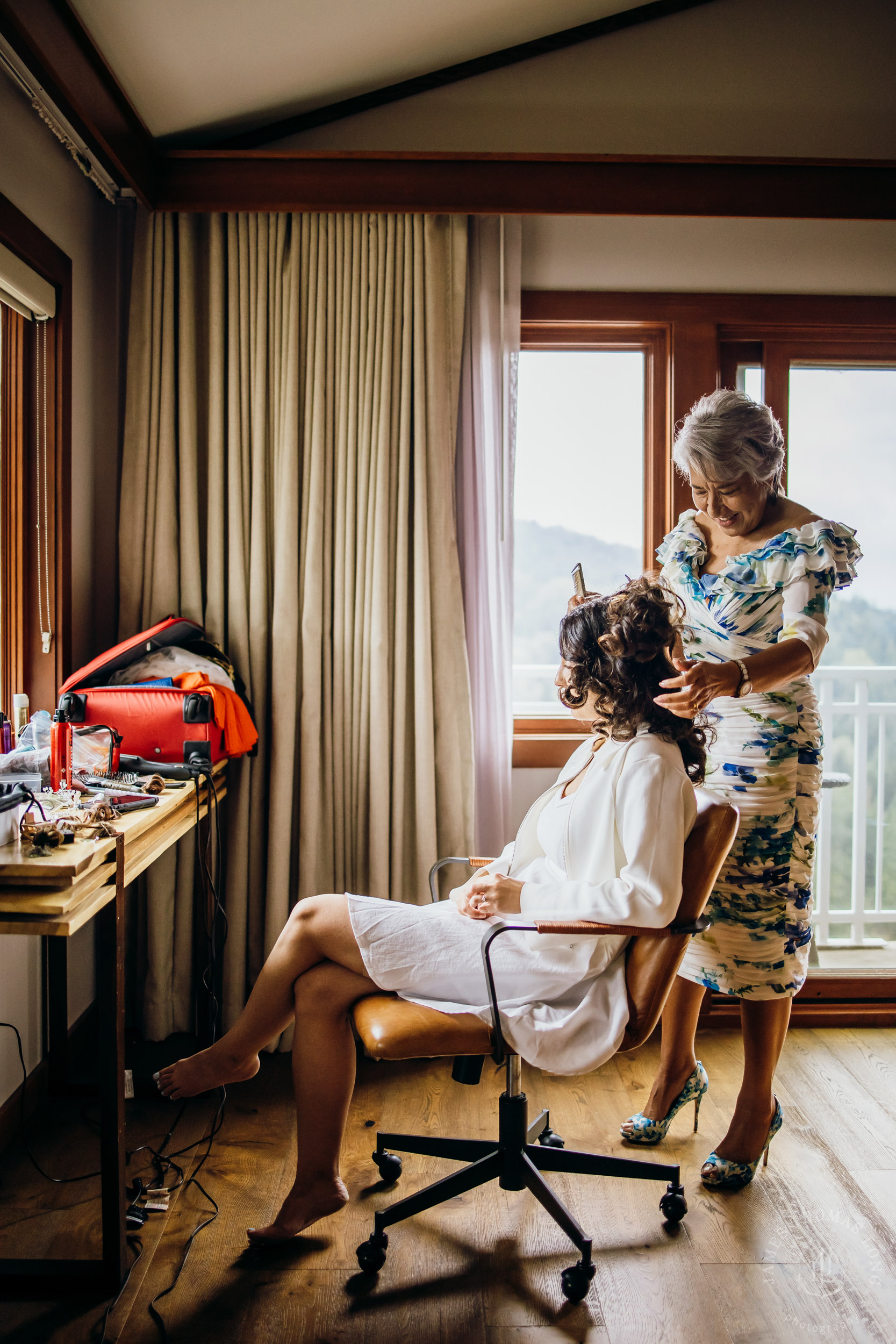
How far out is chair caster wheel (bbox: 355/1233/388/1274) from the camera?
63.9 inches

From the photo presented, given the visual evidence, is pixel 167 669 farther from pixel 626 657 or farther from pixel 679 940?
pixel 679 940

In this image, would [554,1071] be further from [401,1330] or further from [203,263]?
[203,263]

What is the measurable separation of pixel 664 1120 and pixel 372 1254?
784 millimetres

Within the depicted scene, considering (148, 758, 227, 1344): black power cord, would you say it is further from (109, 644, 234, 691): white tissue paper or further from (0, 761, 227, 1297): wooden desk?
(109, 644, 234, 691): white tissue paper

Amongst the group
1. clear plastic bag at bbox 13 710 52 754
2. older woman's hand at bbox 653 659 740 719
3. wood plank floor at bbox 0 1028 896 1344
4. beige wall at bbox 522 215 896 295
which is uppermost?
beige wall at bbox 522 215 896 295

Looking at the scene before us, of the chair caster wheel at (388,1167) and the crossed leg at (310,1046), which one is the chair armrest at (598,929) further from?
the chair caster wheel at (388,1167)

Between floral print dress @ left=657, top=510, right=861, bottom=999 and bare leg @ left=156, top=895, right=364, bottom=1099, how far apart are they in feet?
2.89

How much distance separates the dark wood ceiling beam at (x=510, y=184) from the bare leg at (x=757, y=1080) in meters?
2.10

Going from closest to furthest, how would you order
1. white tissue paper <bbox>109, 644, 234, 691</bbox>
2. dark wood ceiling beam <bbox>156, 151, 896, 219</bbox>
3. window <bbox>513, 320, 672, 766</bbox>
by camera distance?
1. white tissue paper <bbox>109, 644, 234, 691</bbox>
2. dark wood ceiling beam <bbox>156, 151, 896, 219</bbox>
3. window <bbox>513, 320, 672, 766</bbox>

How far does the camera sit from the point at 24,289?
2047 mm

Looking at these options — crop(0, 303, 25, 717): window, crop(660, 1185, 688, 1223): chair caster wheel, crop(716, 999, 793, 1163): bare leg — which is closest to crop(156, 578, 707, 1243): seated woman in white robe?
crop(660, 1185, 688, 1223): chair caster wheel

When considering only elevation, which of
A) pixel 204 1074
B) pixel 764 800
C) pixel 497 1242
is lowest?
pixel 497 1242

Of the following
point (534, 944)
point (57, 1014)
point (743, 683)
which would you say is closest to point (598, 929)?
point (534, 944)

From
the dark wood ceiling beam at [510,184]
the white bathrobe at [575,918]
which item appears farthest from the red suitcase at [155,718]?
the dark wood ceiling beam at [510,184]
